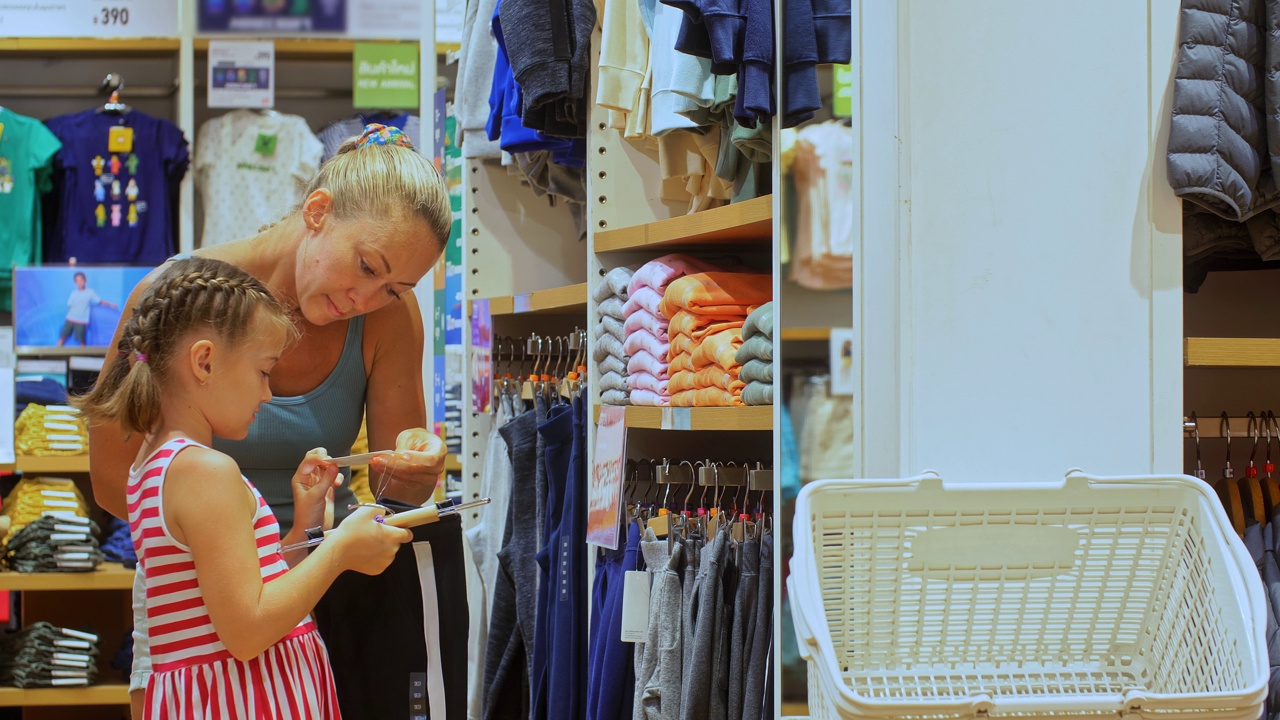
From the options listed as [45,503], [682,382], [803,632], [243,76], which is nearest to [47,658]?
[45,503]

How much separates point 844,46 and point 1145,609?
0.96m

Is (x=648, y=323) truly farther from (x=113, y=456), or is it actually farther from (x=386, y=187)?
(x=113, y=456)

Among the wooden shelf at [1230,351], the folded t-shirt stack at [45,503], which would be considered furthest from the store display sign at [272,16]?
the wooden shelf at [1230,351]

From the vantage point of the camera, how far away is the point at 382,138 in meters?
1.99

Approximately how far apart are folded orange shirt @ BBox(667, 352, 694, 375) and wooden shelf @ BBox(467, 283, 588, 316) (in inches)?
17.6

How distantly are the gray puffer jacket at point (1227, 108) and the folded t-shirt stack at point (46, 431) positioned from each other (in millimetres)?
3823

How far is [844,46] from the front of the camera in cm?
192

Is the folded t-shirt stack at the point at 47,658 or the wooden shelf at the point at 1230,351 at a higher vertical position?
the wooden shelf at the point at 1230,351

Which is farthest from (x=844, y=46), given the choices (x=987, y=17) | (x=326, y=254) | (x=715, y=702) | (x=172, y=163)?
(x=172, y=163)

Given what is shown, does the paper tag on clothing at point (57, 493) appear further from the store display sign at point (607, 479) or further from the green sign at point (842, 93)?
the green sign at point (842, 93)

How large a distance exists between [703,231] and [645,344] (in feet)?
1.01

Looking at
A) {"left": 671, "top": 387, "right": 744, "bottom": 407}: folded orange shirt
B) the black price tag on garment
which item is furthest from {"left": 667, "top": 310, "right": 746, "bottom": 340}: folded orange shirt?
the black price tag on garment

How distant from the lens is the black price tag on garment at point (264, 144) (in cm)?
496

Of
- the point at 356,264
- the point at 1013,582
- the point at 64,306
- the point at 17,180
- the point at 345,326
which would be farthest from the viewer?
the point at 17,180
